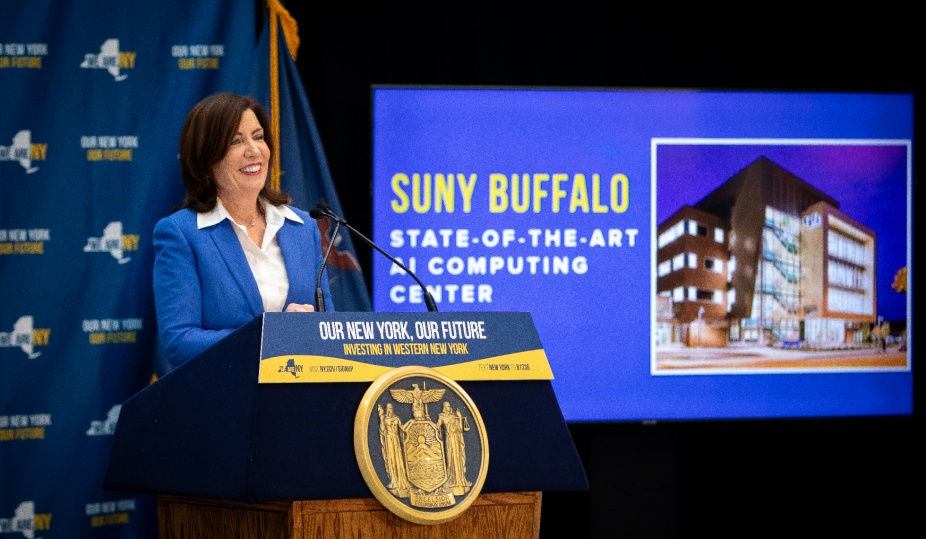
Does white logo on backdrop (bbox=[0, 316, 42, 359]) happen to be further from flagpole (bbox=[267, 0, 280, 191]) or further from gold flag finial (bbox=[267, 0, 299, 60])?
gold flag finial (bbox=[267, 0, 299, 60])

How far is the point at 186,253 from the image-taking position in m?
2.03

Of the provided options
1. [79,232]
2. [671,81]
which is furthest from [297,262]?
[671,81]

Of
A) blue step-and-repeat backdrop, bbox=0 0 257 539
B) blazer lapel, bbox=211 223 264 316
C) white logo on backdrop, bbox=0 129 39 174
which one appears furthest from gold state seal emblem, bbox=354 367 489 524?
white logo on backdrop, bbox=0 129 39 174

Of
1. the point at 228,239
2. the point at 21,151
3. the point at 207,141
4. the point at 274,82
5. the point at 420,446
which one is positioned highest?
the point at 274,82

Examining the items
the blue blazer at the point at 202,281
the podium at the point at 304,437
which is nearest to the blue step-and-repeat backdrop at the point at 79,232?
the blue blazer at the point at 202,281

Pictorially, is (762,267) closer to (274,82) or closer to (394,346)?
(274,82)

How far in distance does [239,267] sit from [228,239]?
0.24ft

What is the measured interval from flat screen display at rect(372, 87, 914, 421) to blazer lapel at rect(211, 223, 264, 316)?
1.24m

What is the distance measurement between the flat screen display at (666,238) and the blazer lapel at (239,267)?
4.08 ft

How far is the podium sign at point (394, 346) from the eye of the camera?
→ 142cm

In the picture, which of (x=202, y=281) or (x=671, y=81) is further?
(x=671, y=81)

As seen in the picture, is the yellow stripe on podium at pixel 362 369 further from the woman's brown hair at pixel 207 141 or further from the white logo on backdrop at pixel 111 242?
the white logo on backdrop at pixel 111 242

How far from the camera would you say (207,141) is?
2164 mm

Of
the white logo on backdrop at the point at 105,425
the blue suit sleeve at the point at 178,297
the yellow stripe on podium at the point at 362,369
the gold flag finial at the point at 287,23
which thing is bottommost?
the white logo on backdrop at the point at 105,425
